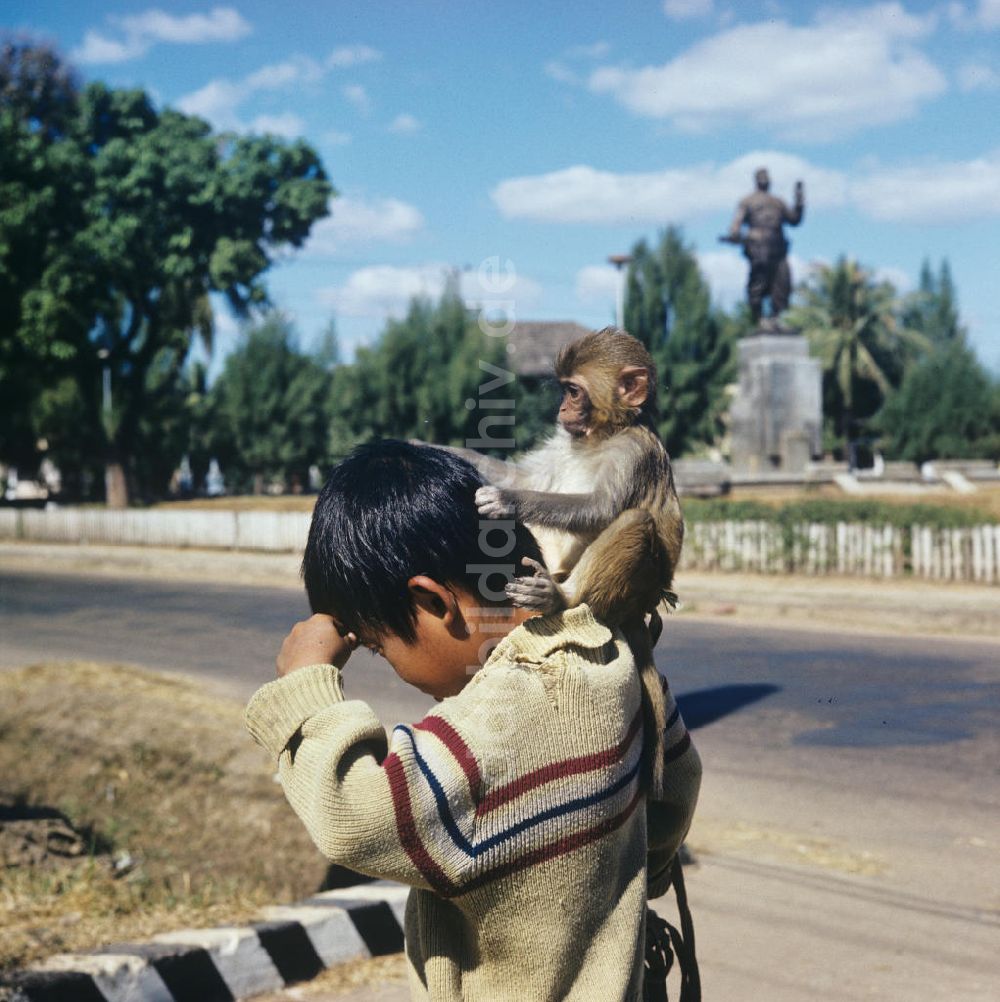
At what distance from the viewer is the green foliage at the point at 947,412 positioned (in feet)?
157

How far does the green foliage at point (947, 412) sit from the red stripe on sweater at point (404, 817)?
49446 millimetres

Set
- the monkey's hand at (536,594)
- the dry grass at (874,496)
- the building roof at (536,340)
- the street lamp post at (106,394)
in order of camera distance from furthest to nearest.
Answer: the building roof at (536,340)
the street lamp post at (106,394)
the dry grass at (874,496)
the monkey's hand at (536,594)

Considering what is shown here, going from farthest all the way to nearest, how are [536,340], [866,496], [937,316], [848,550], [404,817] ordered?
[937,316]
[536,340]
[866,496]
[848,550]
[404,817]

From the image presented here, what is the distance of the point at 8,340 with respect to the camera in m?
32.5

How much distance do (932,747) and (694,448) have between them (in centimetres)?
4114

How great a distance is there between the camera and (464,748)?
1.43 meters

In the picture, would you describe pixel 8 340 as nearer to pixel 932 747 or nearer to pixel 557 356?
pixel 932 747

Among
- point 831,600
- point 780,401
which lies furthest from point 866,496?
point 831,600

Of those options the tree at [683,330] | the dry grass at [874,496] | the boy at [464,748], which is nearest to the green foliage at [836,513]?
the dry grass at [874,496]

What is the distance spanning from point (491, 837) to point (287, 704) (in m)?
0.28

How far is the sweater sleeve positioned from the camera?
4.66 feet

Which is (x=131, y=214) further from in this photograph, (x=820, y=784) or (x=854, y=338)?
(x=854, y=338)

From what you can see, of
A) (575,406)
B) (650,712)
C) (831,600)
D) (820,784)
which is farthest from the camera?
(831,600)

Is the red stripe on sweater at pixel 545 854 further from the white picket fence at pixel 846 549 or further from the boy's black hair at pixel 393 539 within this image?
the white picket fence at pixel 846 549
